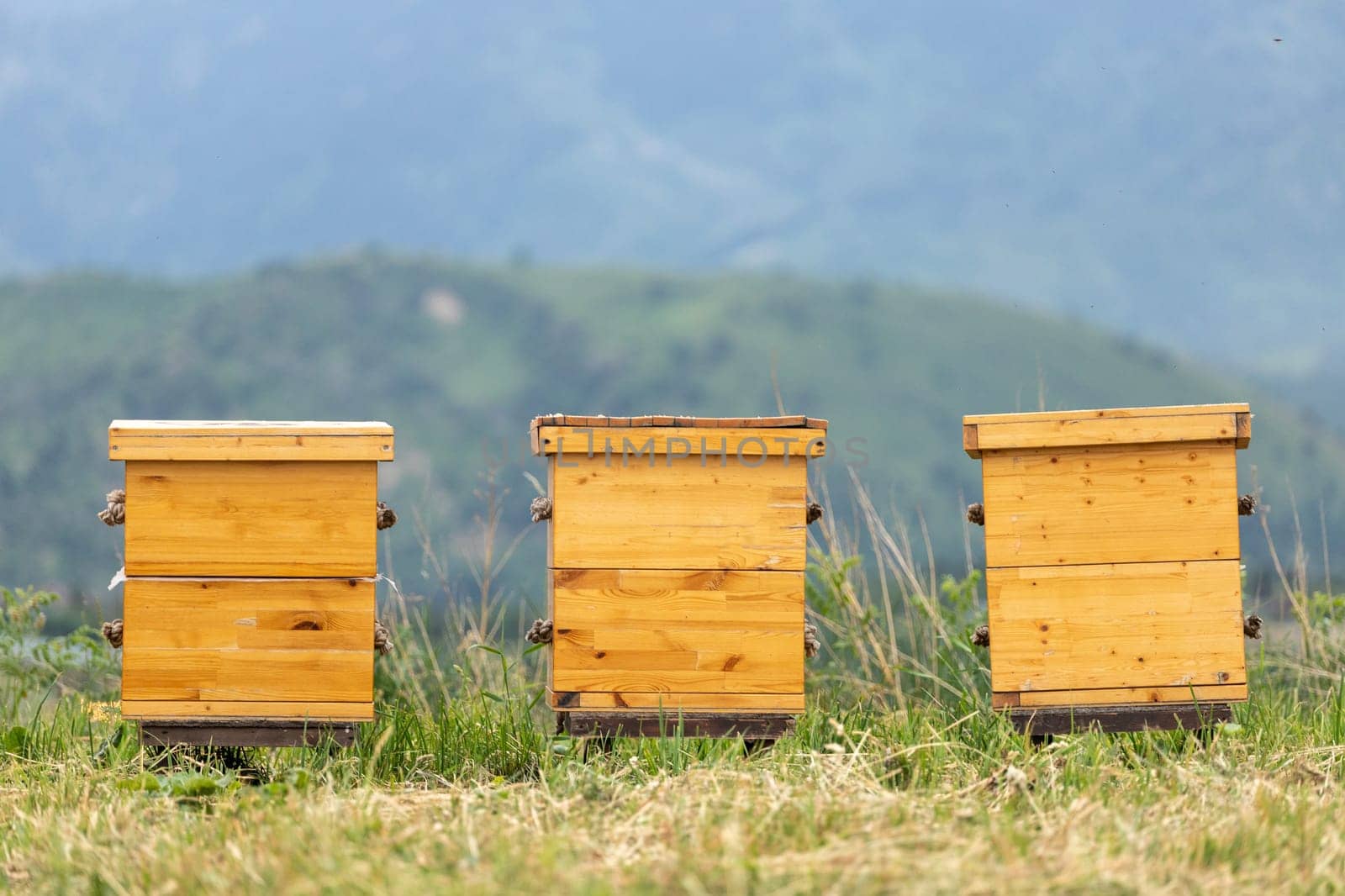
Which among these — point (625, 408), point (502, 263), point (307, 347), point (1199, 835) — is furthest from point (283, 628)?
point (502, 263)

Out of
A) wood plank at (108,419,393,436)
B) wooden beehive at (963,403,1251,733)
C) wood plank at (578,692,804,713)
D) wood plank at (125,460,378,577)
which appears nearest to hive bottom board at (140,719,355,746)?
wood plank at (125,460,378,577)

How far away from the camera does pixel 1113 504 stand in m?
3.75

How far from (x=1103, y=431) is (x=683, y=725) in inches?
55.1

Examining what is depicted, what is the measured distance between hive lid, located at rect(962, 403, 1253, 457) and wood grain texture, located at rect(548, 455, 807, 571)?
0.52 meters

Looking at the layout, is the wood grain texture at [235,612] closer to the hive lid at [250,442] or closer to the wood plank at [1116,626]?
the hive lid at [250,442]

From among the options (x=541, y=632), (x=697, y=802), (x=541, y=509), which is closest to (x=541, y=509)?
(x=541, y=509)

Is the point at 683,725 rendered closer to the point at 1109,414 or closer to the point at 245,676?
the point at 245,676

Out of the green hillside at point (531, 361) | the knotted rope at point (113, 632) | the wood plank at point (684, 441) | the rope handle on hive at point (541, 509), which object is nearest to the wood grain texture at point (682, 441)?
the wood plank at point (684, 441)

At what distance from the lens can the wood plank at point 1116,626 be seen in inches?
146

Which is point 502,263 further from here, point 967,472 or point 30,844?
point 30,844

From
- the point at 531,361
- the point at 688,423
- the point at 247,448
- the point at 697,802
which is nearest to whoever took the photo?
the point at 697,802

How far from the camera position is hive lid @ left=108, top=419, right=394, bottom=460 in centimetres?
366

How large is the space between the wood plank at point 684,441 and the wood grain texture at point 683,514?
3 centimetres

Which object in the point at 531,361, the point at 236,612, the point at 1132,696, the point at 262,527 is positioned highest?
the point at 531,361
